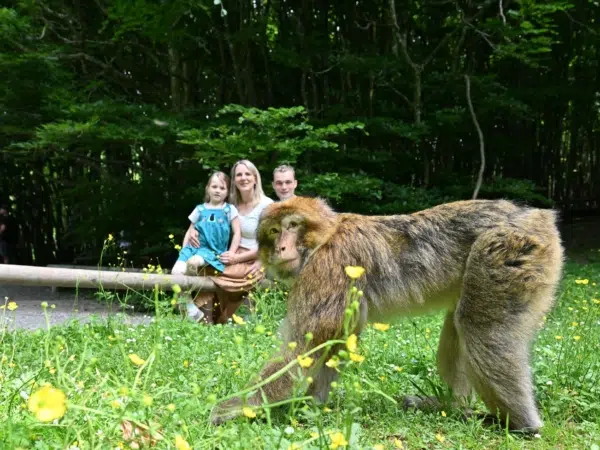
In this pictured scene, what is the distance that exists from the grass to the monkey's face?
0.39 m

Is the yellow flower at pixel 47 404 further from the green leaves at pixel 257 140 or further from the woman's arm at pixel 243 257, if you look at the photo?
the green leaves at pixel 257 140

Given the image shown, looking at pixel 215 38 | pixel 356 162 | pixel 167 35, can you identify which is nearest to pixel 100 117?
pixel 167 35

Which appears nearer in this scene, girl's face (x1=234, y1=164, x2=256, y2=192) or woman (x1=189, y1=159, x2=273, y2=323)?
woman (x1=189, y1=159, x2=273, y2=323)

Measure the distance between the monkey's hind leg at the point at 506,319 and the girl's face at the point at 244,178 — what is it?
10.4 ft

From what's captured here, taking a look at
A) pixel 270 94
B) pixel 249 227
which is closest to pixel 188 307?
pixel 249 227

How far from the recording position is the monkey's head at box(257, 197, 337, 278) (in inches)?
126

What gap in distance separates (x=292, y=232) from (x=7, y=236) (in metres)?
10.4

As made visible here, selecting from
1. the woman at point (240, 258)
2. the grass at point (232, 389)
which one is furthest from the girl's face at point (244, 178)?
the grass at point (232, 389)

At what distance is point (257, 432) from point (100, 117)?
6758 mm

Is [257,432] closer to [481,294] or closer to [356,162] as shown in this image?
[481,294]

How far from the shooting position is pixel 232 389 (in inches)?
123

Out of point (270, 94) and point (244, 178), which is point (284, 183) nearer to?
point (244, 178)

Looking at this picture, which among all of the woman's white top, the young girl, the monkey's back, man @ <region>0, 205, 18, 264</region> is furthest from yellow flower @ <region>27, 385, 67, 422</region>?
man @ <region>0, 205, 18, 264</region>

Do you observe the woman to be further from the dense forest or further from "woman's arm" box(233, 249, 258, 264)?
the dense forest
